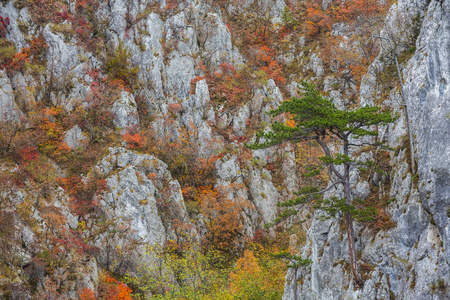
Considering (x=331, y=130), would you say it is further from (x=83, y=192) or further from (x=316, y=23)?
(x=316, y=23)

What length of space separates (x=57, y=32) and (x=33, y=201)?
18.9 meters

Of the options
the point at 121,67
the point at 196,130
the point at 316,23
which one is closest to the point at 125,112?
the point at 121,67

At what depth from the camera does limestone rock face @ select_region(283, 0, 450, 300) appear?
30.2 ft

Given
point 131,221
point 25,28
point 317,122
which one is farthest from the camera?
point 25,28

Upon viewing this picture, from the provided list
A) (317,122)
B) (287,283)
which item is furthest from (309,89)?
(287,283)

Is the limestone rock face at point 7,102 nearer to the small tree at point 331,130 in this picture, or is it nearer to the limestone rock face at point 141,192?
the limestone rock face at point 141,192

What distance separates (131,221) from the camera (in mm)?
22141

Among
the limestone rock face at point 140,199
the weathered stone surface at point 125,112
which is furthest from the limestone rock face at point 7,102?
the weathered stone surface at point 125,112

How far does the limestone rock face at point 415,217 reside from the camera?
362 inches

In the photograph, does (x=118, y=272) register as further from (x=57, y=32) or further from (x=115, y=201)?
(x=57, y=32)

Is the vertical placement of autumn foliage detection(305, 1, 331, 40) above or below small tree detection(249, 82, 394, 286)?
above

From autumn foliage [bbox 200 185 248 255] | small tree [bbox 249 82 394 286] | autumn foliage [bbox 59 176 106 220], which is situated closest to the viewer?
small tree [bbox 249 82 394 286]

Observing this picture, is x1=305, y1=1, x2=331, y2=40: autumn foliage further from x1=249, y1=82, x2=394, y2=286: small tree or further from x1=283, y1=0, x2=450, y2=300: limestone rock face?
x1=249, y1=82, x2=394, y2=286: small tree

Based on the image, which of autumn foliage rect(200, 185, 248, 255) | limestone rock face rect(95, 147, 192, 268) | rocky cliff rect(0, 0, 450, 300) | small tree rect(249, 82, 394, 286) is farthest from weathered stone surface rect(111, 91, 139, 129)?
small tree rect(249, 82, 394, 286)
